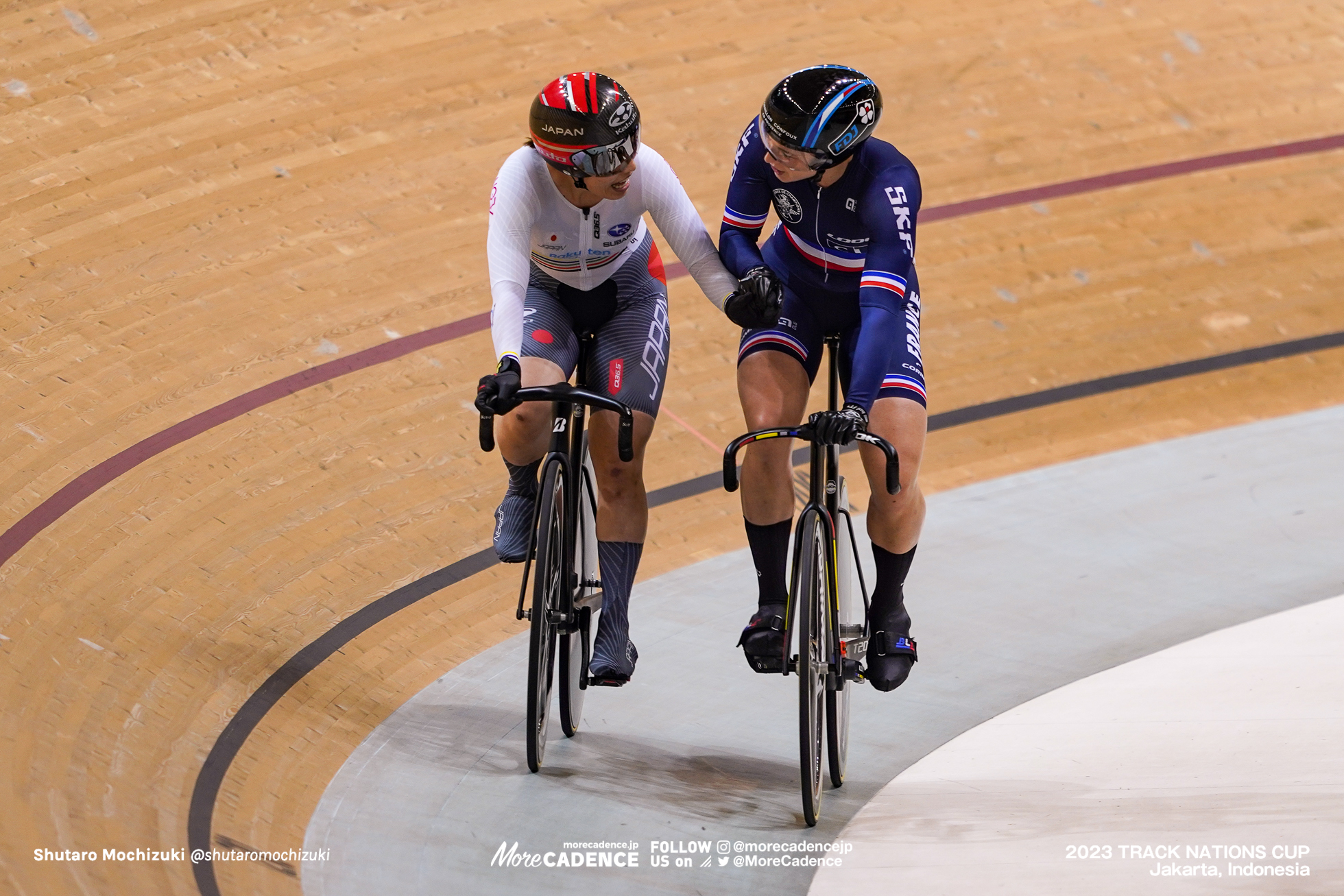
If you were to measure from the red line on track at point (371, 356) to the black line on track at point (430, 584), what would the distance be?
2.43 feet

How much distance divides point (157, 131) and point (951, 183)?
9.71ft

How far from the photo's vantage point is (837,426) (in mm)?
2521

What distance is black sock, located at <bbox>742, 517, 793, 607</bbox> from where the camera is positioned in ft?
10.0

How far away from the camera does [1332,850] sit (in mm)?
2572

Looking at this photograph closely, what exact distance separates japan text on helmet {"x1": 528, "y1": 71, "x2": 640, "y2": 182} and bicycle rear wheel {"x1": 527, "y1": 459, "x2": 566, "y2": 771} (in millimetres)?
603

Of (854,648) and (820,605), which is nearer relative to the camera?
(820,605)

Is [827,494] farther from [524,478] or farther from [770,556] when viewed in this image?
[524,478]

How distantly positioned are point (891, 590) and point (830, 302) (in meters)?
0.62

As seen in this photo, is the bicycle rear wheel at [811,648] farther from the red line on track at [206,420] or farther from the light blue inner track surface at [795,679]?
the red line on track at [206,420]

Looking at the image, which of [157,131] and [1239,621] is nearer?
[1239,621]

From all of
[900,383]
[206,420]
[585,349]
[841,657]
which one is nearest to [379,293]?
[206,420]

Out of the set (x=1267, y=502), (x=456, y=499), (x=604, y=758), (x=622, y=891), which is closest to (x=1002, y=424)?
(x=1267, y=502)

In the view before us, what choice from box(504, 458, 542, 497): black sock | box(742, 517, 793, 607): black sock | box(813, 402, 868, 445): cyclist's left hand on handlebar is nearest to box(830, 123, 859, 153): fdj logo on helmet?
box(813, 402, 868, 445): cyclist's left hand on handlebar

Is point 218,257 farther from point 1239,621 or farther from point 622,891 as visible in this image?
point 1239,621
